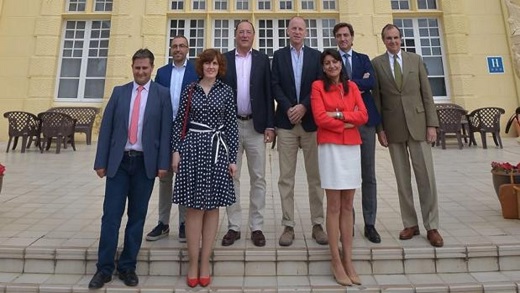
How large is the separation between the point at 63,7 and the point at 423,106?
11192 millimetres

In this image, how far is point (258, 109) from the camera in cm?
316

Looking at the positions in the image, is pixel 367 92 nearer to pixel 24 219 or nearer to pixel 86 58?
pixel 24 219

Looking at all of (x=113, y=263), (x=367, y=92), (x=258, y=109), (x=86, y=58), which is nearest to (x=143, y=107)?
(x=258, y=109)

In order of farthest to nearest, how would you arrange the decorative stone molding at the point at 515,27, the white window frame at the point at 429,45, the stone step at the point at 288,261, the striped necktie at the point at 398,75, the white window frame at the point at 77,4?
the white window frame at the point at 77,4 → the white window frame at the point at 429,45 → the decorative stone molding at the point at 515,27 → the striped necktie at the point at 398,75 → the stone step at the point at 288,261

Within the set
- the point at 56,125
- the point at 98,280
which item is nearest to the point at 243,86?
the point at 98,280

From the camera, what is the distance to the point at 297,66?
326 cm

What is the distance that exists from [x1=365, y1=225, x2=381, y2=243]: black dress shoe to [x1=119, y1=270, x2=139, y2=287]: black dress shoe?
1984 millimetres

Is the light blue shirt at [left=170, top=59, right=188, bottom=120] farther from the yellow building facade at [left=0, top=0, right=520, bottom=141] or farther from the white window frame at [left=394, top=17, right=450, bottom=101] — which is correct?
the white window frame at [left=394, top=17, right=450, bottom=101]

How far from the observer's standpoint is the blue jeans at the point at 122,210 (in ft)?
8.82

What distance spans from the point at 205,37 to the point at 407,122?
27.9 ft

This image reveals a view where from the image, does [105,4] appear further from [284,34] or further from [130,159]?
[130,159]

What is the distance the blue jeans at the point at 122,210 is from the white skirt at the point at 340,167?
1.39 m

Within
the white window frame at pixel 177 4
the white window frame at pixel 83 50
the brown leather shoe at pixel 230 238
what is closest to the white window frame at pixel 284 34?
the white window frame at pixel 177 4

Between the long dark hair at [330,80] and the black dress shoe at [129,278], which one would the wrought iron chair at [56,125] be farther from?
the long dark hair at [330,80]
